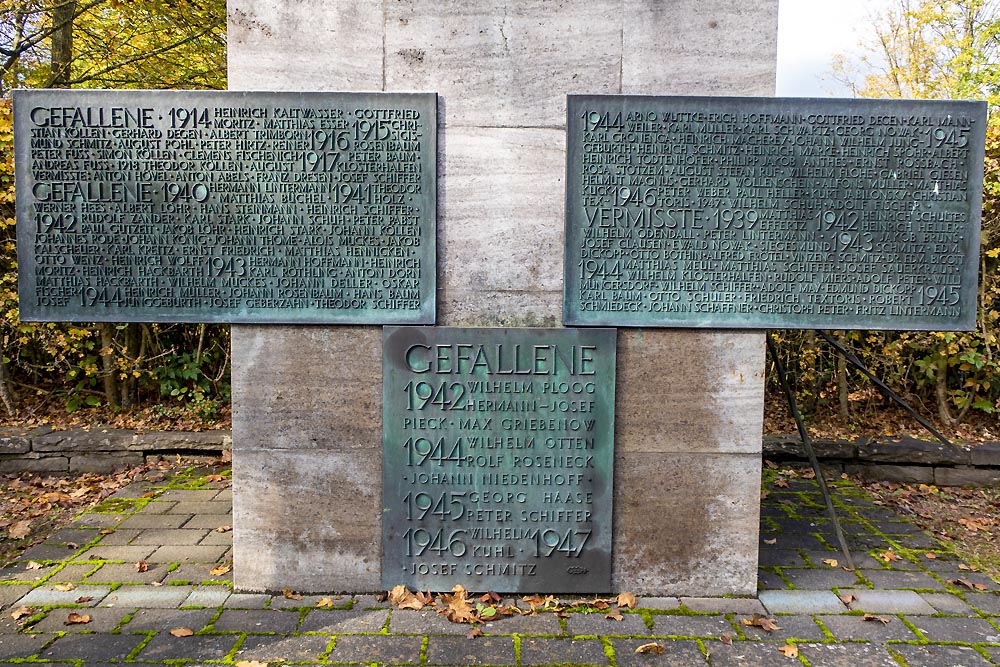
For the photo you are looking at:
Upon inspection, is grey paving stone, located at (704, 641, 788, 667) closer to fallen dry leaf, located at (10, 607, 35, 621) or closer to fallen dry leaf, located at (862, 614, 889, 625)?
fallen dry leaf, located at (862, 614, 889, 625)

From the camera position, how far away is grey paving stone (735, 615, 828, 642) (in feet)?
11.1

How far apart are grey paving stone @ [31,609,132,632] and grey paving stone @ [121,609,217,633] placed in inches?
3.1

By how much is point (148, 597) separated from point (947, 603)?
4.36 meters

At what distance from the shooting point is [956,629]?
3.48 m

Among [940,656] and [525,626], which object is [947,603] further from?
[525,626]

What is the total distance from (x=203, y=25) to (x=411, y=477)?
268 inches

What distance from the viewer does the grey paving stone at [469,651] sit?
3.14 m

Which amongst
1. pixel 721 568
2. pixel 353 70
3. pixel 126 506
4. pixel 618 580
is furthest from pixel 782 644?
pixel 126 506

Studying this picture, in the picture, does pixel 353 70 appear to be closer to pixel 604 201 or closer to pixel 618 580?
pixel 604 201

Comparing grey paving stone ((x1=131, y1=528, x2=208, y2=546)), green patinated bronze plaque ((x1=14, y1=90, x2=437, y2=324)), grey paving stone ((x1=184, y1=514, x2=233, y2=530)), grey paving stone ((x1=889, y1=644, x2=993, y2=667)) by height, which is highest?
green patinated bronze plaque ((x1=14, y1=90, x2=437, y2=324))

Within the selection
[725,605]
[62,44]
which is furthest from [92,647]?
[62,44]

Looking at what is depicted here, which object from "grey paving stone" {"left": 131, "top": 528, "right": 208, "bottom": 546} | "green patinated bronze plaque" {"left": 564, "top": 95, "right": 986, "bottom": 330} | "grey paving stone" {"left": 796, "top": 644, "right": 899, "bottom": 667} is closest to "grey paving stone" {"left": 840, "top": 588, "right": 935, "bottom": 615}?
"grey paving stone" {"left": 796, "top": 644, "right": 899, "bottom": 667}

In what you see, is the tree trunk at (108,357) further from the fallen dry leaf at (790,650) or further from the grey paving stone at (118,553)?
the fallen dry leaf at (790,650)

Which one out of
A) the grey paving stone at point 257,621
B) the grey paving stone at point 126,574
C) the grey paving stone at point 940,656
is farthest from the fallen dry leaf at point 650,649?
the grey paving stone at point 126,574
